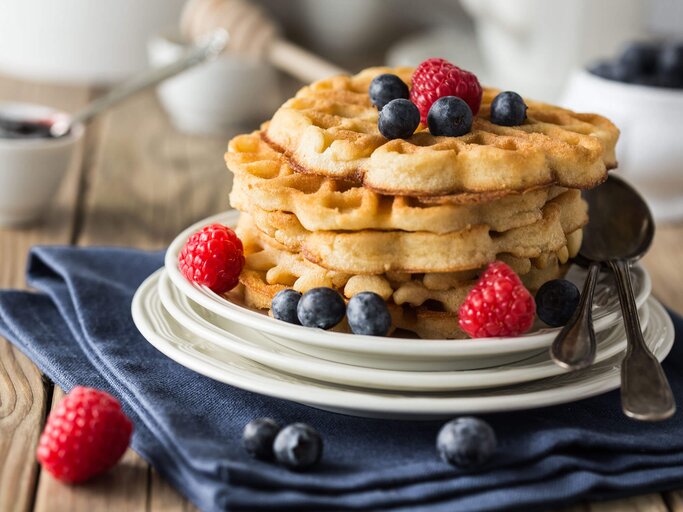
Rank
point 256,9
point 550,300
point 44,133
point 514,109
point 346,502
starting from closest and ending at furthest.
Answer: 1. point 346,502
2. point 550,300
3. point 514,109
4. point 44,133
5. point 256,9

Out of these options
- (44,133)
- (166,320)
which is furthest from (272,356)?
(44,133)

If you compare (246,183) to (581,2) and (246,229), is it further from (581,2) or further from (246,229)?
(581,2)

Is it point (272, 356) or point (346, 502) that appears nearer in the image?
point (346, 502)

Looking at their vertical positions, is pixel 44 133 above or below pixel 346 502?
below

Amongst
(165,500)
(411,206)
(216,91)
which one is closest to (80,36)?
(216,91)

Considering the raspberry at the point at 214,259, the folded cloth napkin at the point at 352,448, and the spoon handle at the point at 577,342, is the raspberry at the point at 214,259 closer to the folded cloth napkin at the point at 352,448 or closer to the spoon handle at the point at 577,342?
the folded cloth napkin at the point at 352,448

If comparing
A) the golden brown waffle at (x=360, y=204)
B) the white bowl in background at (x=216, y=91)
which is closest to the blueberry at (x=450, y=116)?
the golden brown waffle at (x=360, y=204)

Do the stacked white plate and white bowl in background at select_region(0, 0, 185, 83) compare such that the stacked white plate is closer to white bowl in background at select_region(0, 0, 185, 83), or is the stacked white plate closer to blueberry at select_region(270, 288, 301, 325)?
blueberry at select_region(270, 288, 301, 325)
